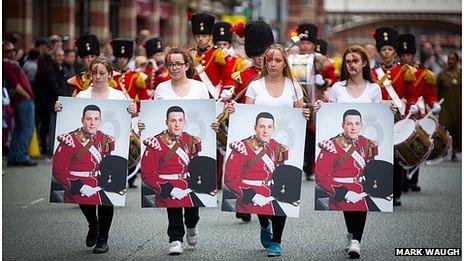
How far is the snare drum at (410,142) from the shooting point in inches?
531

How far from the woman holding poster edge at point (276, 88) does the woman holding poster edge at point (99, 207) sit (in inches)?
44.2

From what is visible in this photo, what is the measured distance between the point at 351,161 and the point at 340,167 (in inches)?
3.6

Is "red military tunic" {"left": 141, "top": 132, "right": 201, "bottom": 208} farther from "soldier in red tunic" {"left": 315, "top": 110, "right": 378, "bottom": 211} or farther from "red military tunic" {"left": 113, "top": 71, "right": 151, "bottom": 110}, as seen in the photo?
"red military tunic" {"left": 113, "top": 71, "right": 151, "bottom": 110}

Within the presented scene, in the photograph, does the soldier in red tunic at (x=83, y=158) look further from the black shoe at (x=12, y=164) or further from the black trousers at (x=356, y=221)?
the black shoe at (x=12, y=164)

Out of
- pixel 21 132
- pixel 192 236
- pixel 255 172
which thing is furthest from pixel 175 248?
pixel 21 132

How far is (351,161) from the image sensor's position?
9.95m

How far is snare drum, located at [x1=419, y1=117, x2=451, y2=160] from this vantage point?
14453 mm

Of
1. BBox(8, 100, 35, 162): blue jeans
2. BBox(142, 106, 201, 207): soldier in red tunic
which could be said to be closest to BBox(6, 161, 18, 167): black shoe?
BBox(8, 100, 35, 162): blue jeans

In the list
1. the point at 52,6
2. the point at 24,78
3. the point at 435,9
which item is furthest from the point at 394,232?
the point at 435,9

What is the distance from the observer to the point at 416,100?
1410cm

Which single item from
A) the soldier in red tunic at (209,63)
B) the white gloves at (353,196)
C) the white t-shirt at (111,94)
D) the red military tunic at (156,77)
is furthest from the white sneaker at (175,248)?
the red military tunic at (156,77)

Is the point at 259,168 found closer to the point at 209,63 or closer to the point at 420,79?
the point at 209,63

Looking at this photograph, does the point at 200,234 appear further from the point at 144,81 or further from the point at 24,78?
the point at 24,78

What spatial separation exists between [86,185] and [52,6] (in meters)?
21.9
